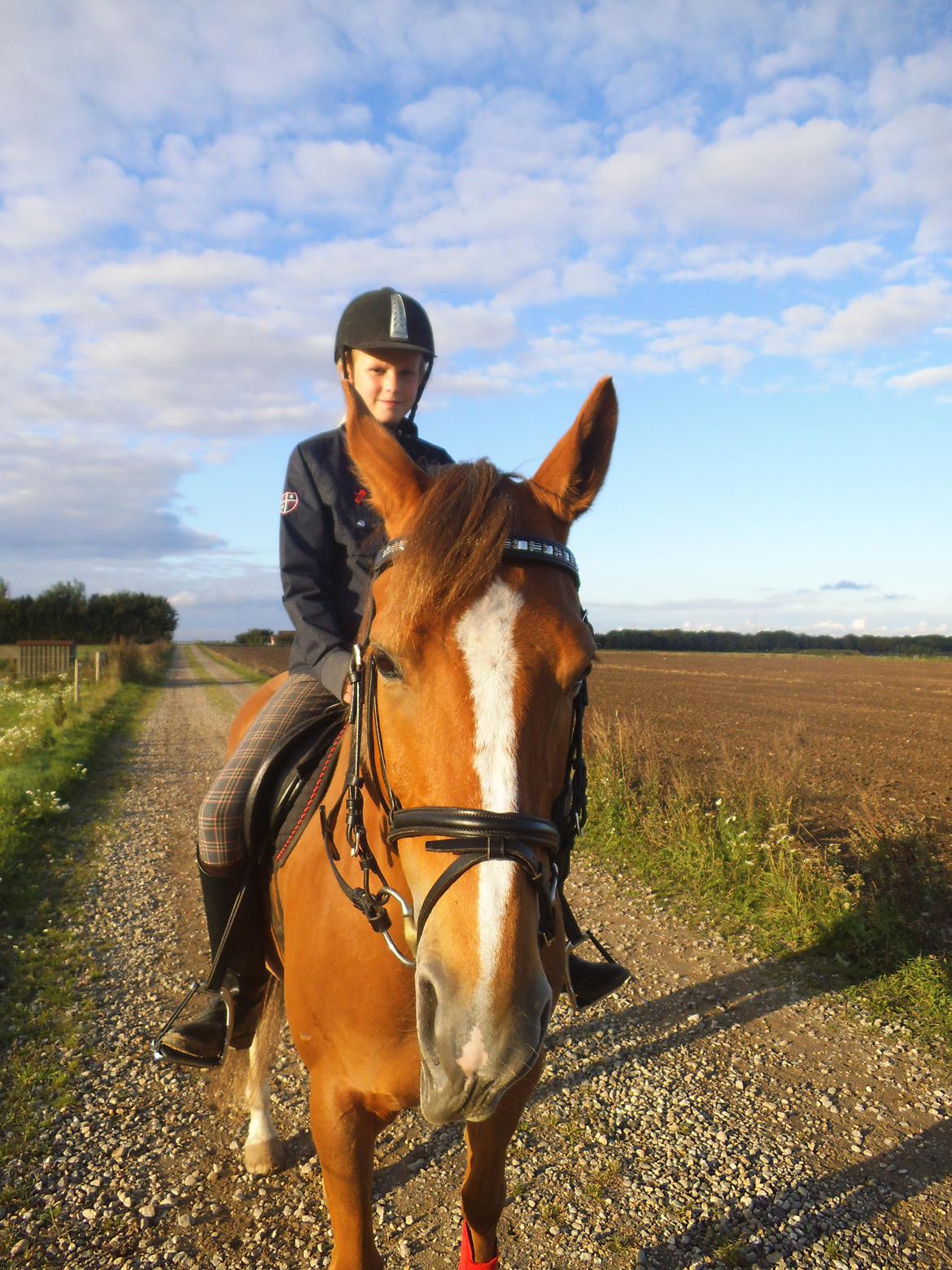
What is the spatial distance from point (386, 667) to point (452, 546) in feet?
1.19

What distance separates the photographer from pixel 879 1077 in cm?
437

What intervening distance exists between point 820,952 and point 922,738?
1620 cm

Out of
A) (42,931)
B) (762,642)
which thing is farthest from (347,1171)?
(762,642)

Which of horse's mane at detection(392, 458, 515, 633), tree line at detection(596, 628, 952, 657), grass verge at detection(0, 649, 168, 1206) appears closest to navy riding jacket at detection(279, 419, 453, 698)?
horse's mane at detection(392, 458, 515, 633)

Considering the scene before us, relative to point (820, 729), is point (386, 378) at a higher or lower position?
higher

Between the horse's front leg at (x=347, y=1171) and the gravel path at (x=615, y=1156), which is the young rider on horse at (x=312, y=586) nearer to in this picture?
the gravel path at (x=615, y=1156)

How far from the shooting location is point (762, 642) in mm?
114125

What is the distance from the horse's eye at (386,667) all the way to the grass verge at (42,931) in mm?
3400

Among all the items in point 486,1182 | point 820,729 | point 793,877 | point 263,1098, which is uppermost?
point 486,1182

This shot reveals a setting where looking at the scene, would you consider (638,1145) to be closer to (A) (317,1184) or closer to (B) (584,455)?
(A) (317,1184)

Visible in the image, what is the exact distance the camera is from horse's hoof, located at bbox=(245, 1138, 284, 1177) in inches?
141

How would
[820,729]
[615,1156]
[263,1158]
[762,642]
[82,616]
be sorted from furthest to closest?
[762,642]
[82,616]
[820,729]
[615,1156]
[263,1158]

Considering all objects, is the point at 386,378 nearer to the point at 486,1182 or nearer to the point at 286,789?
the point at 286,789

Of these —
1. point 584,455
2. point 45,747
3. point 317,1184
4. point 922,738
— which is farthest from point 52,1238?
point 922,738
